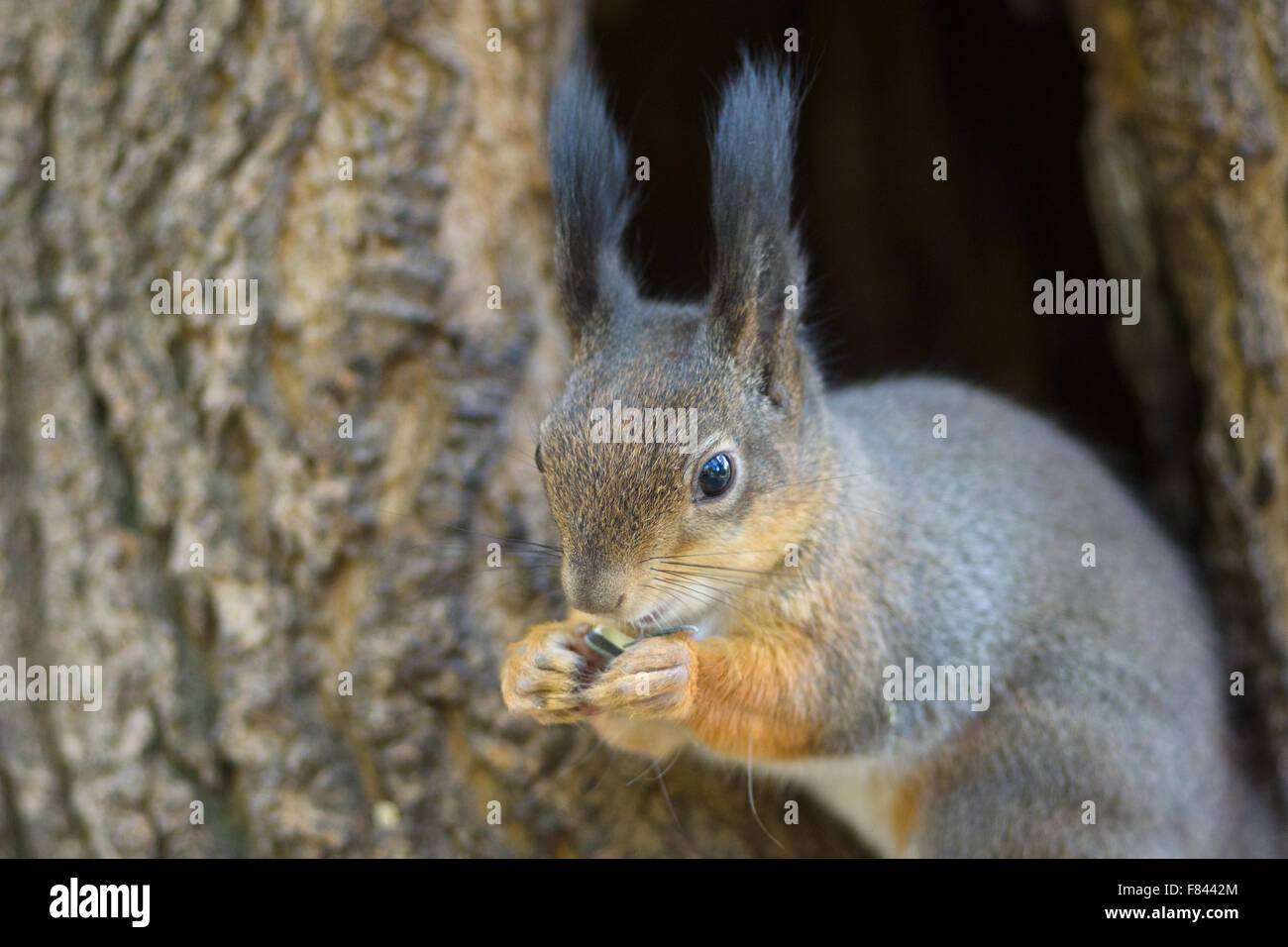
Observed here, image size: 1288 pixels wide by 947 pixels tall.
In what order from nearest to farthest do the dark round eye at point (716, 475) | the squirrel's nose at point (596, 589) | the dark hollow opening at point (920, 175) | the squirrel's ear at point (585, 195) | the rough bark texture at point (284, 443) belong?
the squirrel's nose at point (596, 589) < the dark round eye at point (716, 475) < the squirrel's ear at point (585, 195) < the rough bark texture at point (284, 443) < the dark hollow opening at point (920, 175)

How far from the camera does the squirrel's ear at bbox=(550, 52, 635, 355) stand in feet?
8.71

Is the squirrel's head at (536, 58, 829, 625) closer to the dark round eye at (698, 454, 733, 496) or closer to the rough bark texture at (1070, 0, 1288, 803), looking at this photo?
the dark round eye at (698, 454, 733, 496)

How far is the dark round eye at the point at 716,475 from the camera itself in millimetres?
2387

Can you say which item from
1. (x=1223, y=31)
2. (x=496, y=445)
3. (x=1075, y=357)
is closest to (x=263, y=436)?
(x=496, y=445)

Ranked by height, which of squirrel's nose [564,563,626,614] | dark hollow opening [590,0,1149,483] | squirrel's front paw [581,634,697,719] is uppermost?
dark hollow opening [590,0,1149,483]

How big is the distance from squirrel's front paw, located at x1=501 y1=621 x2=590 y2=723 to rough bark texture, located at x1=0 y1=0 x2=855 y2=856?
514mm

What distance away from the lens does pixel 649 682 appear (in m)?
2.32

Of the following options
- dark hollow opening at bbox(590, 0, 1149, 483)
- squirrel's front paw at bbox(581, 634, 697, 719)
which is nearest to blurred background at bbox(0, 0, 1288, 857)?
squirrel's front paw at bbox(581, 634, 697, 719)

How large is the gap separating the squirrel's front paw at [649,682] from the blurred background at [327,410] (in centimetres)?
70

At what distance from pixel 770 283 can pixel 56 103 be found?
6.77 feet

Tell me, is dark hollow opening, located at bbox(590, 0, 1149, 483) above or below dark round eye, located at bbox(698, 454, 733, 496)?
above

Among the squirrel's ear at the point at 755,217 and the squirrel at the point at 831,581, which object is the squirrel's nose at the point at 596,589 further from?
the squirrel's ear at the point at 755,217

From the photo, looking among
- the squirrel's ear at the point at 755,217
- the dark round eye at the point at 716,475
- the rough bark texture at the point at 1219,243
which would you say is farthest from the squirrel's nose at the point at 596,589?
the rough bark texture at the point at 1219,243

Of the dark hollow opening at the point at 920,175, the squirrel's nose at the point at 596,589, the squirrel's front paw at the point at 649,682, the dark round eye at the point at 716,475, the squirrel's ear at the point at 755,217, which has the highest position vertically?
the dark hollow opening at the point at 920,175
